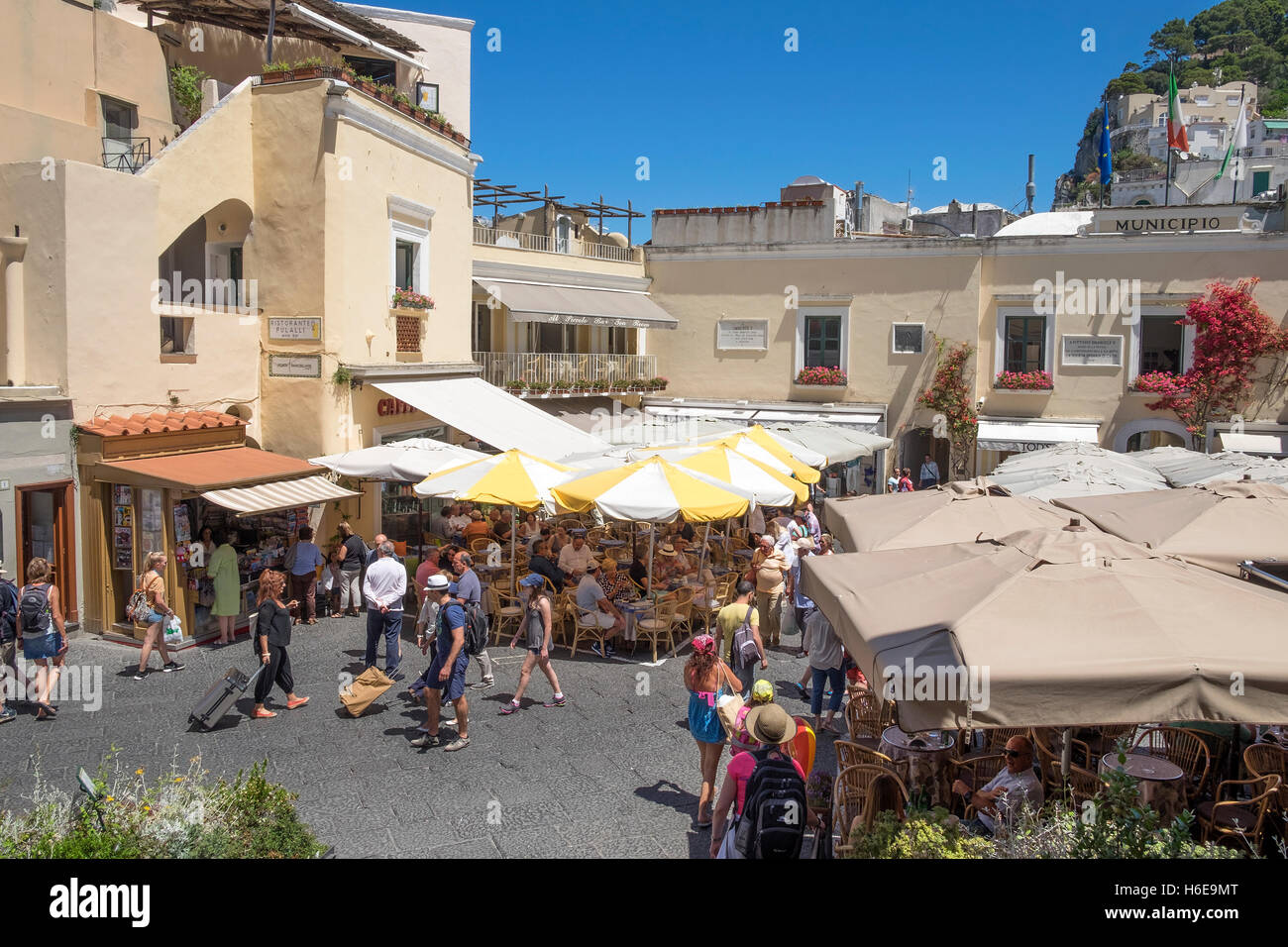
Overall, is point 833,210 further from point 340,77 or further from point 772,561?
point 772,561

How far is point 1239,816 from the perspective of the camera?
582 cm

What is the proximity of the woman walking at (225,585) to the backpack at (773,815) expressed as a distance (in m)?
8.39

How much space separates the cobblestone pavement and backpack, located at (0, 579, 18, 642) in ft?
2.59

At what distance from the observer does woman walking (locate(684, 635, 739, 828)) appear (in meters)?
7.05

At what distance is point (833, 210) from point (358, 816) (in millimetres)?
22672

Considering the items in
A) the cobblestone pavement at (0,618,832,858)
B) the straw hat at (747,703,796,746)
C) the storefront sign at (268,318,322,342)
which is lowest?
the cobblestone pavement at (0,618,832,858)

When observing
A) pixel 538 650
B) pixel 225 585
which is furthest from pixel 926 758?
pixel 225 585

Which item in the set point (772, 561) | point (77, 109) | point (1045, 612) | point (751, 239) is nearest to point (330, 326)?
point (77, 109)

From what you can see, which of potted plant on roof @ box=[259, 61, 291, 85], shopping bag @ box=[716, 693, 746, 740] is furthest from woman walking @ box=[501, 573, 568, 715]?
potted plant on roof @ box=[259, 61, 291, 85]

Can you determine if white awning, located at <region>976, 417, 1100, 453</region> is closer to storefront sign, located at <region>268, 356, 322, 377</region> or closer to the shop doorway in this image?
storefront sign, located at <region>268, 356, 322, 377</region>

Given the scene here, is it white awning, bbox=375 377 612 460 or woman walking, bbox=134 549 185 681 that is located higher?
white awning, bbox=375 377 612 460

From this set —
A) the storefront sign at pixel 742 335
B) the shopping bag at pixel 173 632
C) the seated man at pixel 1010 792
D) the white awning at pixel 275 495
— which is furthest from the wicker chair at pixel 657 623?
the storefront sign at pixel 742 335

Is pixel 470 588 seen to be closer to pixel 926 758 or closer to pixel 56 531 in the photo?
pixel 926 758

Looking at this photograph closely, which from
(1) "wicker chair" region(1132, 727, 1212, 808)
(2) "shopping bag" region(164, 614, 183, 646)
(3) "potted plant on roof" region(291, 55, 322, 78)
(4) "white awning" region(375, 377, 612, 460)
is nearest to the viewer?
(1) "wicker chair" region(1132, 727, 1212, 808)
